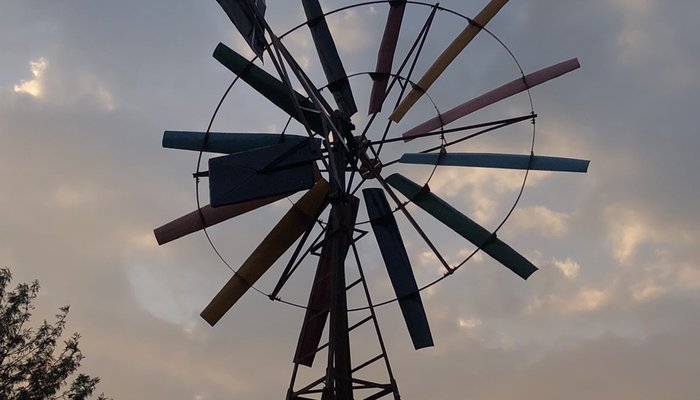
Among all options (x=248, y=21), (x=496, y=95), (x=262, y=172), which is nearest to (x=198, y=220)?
(x=262, y=172)

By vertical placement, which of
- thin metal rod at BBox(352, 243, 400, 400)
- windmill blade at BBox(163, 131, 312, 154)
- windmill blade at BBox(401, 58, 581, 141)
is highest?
windmill blade at BBox(401, 58, 581, 141)

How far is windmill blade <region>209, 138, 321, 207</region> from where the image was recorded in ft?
29.7

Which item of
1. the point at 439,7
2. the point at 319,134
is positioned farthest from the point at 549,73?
the point at 319,134

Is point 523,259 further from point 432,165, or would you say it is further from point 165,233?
point 165,233

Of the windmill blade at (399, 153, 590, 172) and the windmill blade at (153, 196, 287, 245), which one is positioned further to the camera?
the windmill blade at (399, 153, 590, 172)

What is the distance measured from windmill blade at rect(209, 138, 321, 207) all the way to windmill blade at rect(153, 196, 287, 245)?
35.6 inches

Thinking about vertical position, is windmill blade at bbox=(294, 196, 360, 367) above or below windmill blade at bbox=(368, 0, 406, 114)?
below

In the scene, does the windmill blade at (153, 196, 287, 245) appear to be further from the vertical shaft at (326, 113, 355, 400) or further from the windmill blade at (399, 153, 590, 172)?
the windmill blade at (399, 153, 590, 172)

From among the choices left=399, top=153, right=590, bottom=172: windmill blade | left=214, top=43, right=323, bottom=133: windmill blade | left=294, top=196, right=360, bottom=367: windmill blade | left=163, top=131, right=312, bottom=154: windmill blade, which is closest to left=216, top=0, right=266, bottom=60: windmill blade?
left=214, top=43, right=323, bottom=133: windmill blade

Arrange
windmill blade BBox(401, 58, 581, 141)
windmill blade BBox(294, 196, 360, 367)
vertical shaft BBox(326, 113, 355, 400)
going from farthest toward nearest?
windmill blade BBox(401, 58, 581, 141)
windmill blade BBox(294, 196, 360, 367)
vertical shaft BBox(326, 113, 355, 400)

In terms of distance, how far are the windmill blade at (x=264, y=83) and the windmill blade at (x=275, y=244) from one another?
106cm

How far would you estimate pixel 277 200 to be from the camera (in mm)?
10539

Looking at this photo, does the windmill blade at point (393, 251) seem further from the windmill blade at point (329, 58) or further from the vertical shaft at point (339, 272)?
the windmill blade at point (329, 58)

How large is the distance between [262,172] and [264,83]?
1.64 metres
